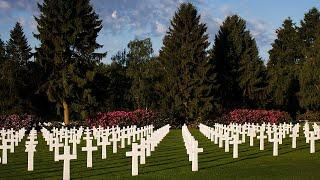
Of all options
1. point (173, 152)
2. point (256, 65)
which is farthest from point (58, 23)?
point (173, 152)

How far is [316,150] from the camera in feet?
68.1

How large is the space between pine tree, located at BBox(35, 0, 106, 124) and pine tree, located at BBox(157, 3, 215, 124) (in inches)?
316

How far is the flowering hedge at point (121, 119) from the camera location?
145ft

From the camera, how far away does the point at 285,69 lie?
73938 mm

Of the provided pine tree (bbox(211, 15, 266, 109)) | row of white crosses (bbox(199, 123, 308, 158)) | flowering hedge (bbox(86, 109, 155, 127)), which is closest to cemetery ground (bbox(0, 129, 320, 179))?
row of white crosses (bbox(199, 123, 308, 158))

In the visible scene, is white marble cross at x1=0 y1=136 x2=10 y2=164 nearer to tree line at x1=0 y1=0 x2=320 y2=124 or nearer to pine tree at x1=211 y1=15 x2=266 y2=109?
tree line at x1=0 y1=0 x2=320 y2=124

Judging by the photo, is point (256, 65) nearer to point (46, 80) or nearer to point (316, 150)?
point (46, 80)

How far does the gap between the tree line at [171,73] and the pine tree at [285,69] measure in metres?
0.23

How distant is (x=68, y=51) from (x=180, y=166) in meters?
37.6

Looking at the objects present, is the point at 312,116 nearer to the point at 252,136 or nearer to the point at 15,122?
the point at 15,122

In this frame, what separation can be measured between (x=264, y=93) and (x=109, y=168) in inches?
1949

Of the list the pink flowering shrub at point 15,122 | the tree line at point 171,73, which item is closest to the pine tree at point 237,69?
the tree line at point 171,73

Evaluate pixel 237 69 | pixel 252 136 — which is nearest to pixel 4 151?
pixel 252 136

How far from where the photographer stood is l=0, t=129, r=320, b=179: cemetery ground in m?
13.1
